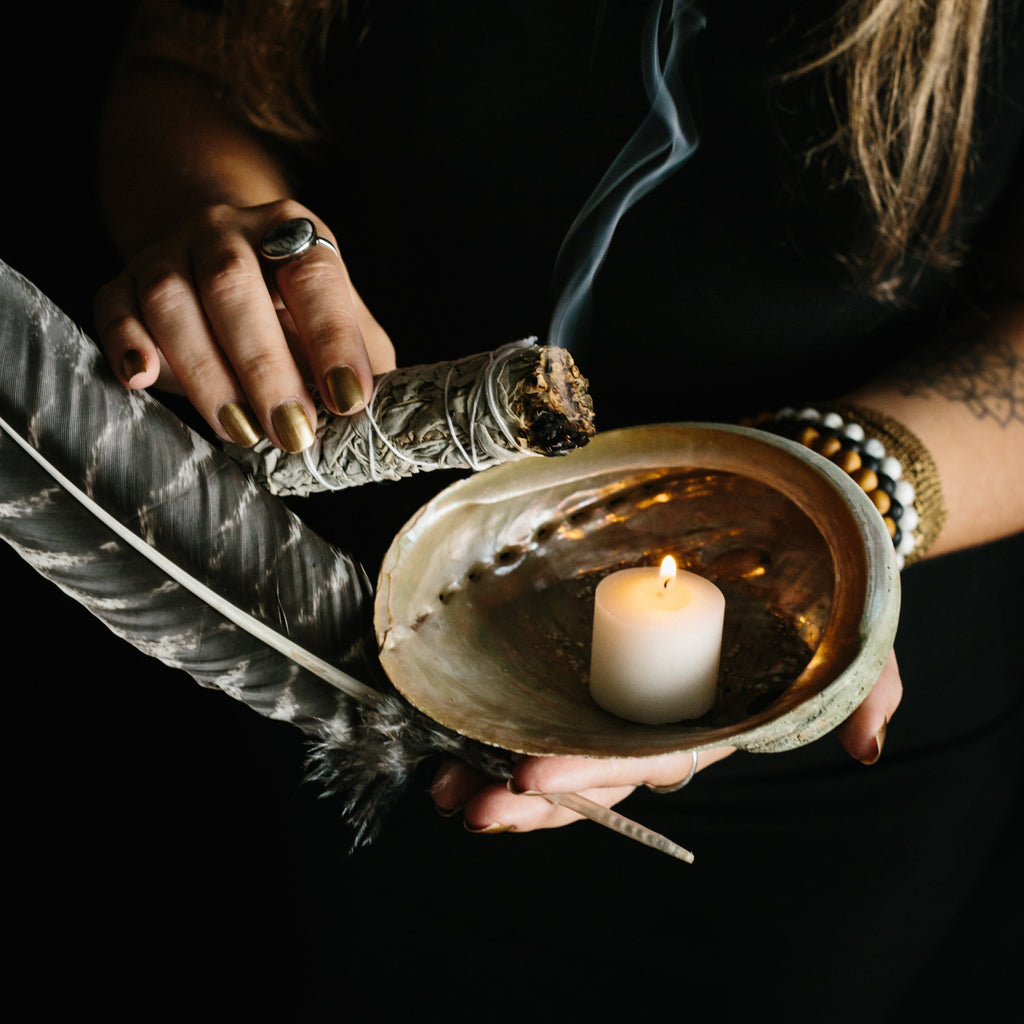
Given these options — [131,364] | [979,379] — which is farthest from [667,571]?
[979,379]

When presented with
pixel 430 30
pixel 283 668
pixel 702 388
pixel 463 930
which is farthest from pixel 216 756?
pixel 430 30

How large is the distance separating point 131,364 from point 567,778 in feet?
1.28

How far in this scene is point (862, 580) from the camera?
1.78 ft

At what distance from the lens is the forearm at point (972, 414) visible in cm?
88

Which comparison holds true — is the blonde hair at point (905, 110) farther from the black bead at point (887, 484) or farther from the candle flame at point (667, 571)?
the candle flame at point (667, 571)

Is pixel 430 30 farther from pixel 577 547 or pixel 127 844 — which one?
pixel 127 844

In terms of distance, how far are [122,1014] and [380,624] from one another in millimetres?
919

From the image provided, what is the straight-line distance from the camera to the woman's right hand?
0.56 metres

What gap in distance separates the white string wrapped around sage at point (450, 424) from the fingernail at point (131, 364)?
95mm

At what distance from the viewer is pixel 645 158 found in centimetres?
82

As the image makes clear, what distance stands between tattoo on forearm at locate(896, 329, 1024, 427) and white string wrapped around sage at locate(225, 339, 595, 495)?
529 mm

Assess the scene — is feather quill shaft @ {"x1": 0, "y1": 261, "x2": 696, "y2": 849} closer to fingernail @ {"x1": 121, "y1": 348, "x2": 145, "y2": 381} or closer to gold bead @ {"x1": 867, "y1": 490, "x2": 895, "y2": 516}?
fingernail @ {"x1": 121, "y1": 348, "x2": 145, "y2": 381}

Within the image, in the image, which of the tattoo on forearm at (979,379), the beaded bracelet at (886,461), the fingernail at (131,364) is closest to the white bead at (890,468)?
the beaded bracelet at (886,461)

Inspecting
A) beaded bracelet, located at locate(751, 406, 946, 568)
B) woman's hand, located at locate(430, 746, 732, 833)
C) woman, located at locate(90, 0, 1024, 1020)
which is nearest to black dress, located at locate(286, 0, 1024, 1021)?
woman, located at locate(90, 0, 1024, 1020)
